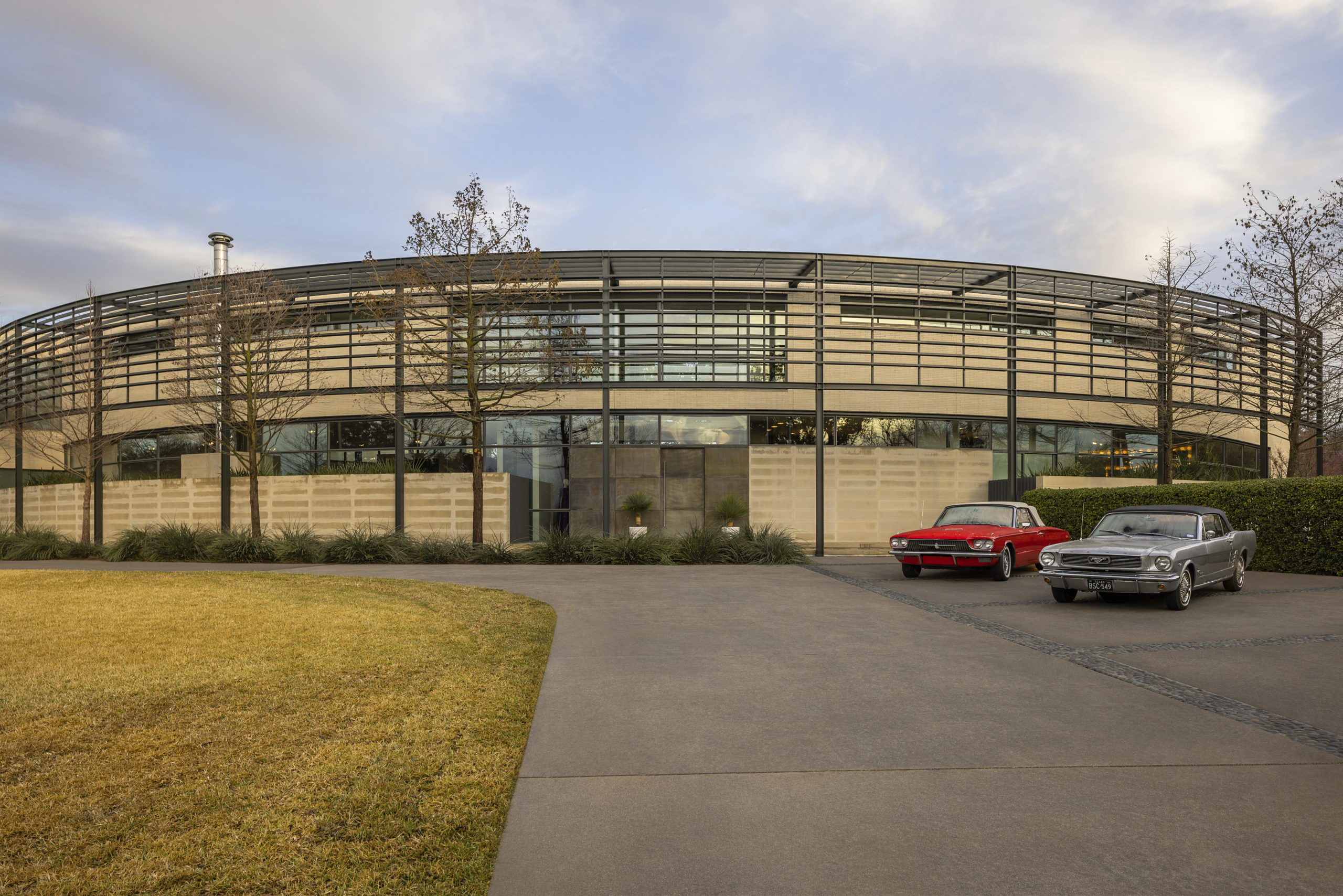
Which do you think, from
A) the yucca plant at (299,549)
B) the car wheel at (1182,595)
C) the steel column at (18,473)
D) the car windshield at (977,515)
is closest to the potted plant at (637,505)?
the yucca plant at (299,549)

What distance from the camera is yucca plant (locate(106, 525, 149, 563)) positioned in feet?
59.3

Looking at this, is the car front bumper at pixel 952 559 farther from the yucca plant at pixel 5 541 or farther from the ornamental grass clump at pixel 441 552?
the yucca plant at pixel 5 541

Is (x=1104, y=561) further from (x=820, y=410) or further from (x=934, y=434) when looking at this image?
(x=934, y=434)

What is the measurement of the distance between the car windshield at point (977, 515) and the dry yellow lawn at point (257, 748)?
9.16 meters

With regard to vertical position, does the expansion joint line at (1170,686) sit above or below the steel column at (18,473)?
below

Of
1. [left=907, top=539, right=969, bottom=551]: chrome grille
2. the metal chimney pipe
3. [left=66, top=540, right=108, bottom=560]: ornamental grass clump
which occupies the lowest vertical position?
[left=66, top=540, right=108, bottom=560]: ornamental grass clump

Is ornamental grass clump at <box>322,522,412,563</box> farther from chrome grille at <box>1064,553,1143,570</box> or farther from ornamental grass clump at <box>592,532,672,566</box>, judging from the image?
chrome grille at <box>1064,553,1143,570</box>

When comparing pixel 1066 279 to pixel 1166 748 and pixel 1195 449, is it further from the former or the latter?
pixel 1166 748

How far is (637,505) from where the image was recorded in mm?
22094

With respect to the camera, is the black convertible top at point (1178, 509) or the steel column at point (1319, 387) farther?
the steel column at point (1319, 387)

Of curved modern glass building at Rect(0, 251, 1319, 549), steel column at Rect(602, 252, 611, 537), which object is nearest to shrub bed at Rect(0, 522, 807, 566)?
steel column at Rect(602, 252, 611, 537)

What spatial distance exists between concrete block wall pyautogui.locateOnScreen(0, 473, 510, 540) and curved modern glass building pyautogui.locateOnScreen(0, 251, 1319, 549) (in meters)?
0.10

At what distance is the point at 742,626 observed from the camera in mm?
9133

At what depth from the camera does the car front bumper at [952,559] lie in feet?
44.7
